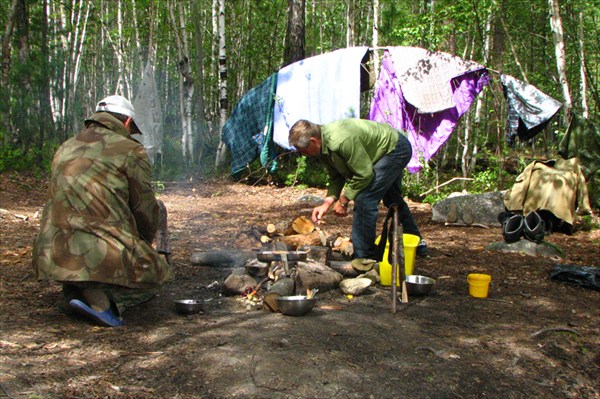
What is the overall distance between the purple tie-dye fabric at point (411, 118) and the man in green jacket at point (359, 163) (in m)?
3.75

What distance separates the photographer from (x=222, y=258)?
203 inches

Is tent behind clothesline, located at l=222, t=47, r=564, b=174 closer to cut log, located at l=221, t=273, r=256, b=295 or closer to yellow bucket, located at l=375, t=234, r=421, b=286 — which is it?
yellow bucket, located at l=375, t=234, r=421, b=286

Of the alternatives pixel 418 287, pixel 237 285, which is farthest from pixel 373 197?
pixel 237 285

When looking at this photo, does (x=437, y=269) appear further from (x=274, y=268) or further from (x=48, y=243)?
(x=48, y=243)

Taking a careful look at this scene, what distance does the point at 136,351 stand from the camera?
9.72ft

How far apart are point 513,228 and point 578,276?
4.84 feet

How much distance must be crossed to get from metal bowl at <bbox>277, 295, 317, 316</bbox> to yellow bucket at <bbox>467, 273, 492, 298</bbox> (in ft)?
5.11

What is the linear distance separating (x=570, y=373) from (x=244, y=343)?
75.9 inches

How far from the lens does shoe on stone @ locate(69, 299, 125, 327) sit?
324 centimetres

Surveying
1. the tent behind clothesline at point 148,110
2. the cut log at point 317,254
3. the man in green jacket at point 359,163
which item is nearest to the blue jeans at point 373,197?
the man in green jacket at point 359,163

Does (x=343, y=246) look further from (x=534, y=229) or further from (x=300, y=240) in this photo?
(x=534, y=229)

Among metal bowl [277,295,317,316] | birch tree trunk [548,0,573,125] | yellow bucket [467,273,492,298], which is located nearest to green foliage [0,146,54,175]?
metal bowl [277,295,317,316]

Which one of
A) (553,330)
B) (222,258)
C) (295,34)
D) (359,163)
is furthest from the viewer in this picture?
(295,34)

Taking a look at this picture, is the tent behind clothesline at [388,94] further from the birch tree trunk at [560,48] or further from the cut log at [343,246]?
the cut log at [343,246]
